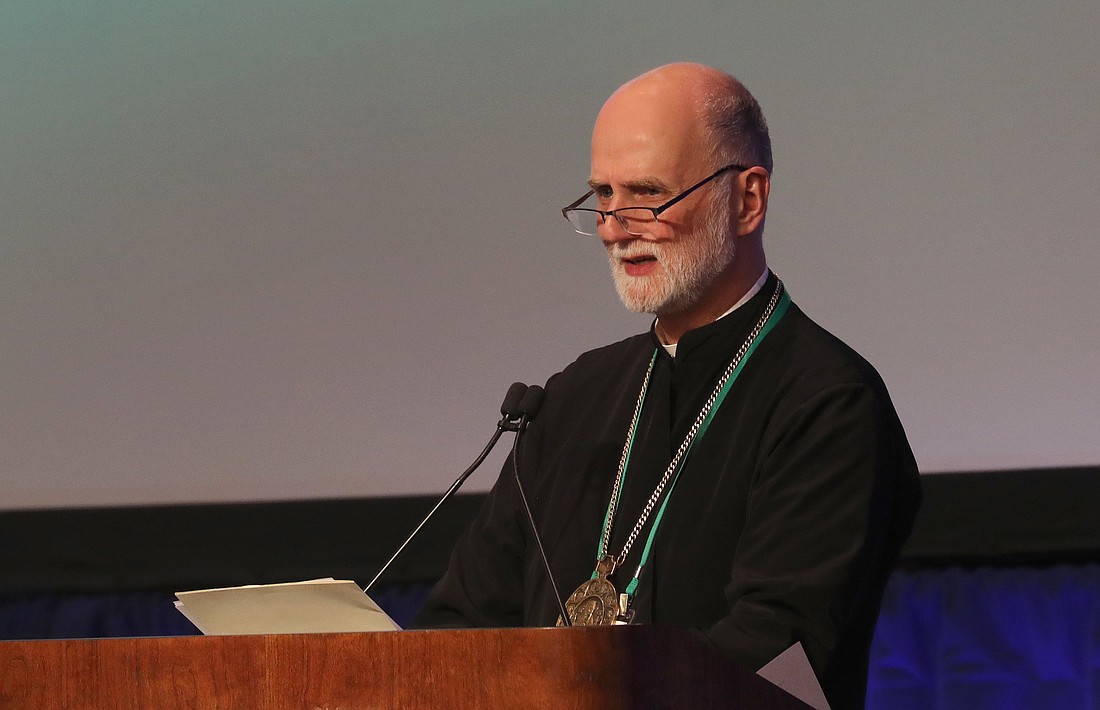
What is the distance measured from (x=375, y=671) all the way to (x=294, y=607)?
37cm

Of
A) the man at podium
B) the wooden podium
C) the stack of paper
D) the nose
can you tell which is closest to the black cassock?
the man at podium

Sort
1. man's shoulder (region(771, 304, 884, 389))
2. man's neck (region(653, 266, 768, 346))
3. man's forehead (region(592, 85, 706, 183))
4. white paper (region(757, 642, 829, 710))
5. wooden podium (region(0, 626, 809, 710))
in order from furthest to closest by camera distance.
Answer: man's neck (region(653, 266, 768, 346))
man's forehead (region(592, 85, 706, 183))
man's shoulder (region(771, 304, 884, 389))
white paper (region(757, 642, 829, 710))
wooden podium (region(0, 626, 809, 710))

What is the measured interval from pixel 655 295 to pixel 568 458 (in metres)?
0.41

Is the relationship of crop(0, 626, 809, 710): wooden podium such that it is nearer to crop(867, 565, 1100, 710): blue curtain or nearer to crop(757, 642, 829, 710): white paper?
crop(757, 642, 829, 710): white paper

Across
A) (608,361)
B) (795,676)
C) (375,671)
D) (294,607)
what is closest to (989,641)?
(608,361)

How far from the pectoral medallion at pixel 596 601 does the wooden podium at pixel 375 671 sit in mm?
963

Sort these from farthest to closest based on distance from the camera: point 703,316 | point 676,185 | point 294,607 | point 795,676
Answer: point 703,316, point 676,185, point 795,676, point 294,607

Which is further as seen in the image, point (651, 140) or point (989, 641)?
point (989, 641)

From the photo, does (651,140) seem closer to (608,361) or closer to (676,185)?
(676,185)

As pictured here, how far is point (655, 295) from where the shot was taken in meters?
2.51

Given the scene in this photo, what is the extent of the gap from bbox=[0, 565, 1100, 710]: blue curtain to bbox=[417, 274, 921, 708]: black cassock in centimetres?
103

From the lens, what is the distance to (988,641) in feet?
10.7

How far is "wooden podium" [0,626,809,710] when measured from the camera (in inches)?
49.6

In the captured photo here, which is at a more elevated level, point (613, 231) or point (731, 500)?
point (613, 231)
